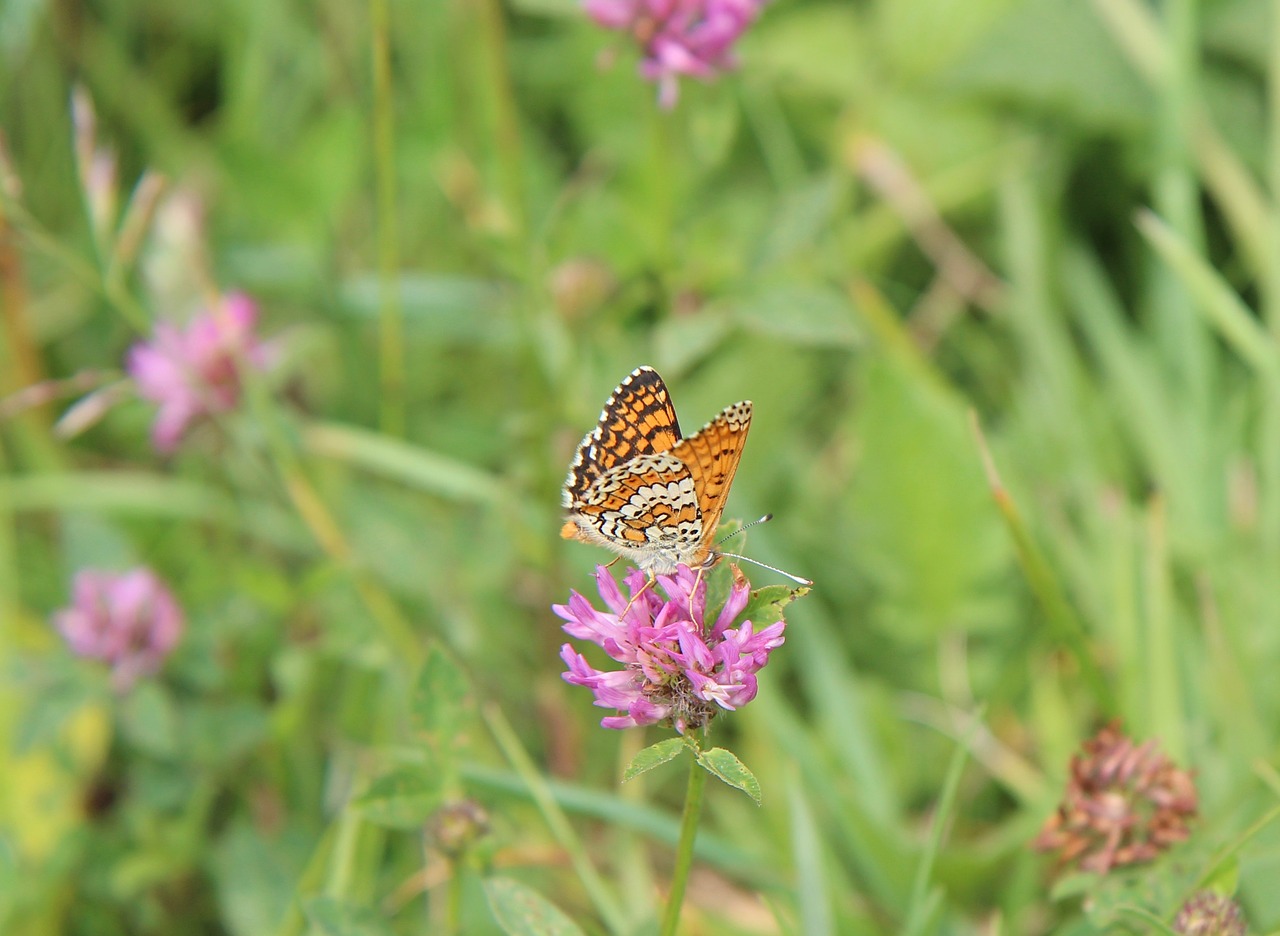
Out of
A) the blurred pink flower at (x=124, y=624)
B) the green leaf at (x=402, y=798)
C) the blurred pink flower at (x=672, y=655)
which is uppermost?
the blurred pink flower at (x=672, y=655)

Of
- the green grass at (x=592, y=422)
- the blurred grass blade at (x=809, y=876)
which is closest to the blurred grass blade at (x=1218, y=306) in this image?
the green grass at (x=592, y=422)

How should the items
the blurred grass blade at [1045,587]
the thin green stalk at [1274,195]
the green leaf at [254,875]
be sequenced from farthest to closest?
the thin green stalk at [1274,195] < the green leaf at [254,875] < the blurred grass blade at [1045,587]

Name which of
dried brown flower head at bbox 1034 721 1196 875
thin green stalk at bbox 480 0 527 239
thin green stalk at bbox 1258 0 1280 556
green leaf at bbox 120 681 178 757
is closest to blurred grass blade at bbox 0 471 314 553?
green leaf at bbox 120 681 178 757

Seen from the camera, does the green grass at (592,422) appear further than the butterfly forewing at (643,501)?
Yes

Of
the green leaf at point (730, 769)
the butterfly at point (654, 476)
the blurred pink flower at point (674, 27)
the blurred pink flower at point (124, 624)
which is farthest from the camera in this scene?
the blurred pink flower at point (124, 624)

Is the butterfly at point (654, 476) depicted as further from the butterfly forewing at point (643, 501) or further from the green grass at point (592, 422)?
the green grass at point (592, 422)

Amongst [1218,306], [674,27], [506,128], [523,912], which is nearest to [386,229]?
[506,128]
